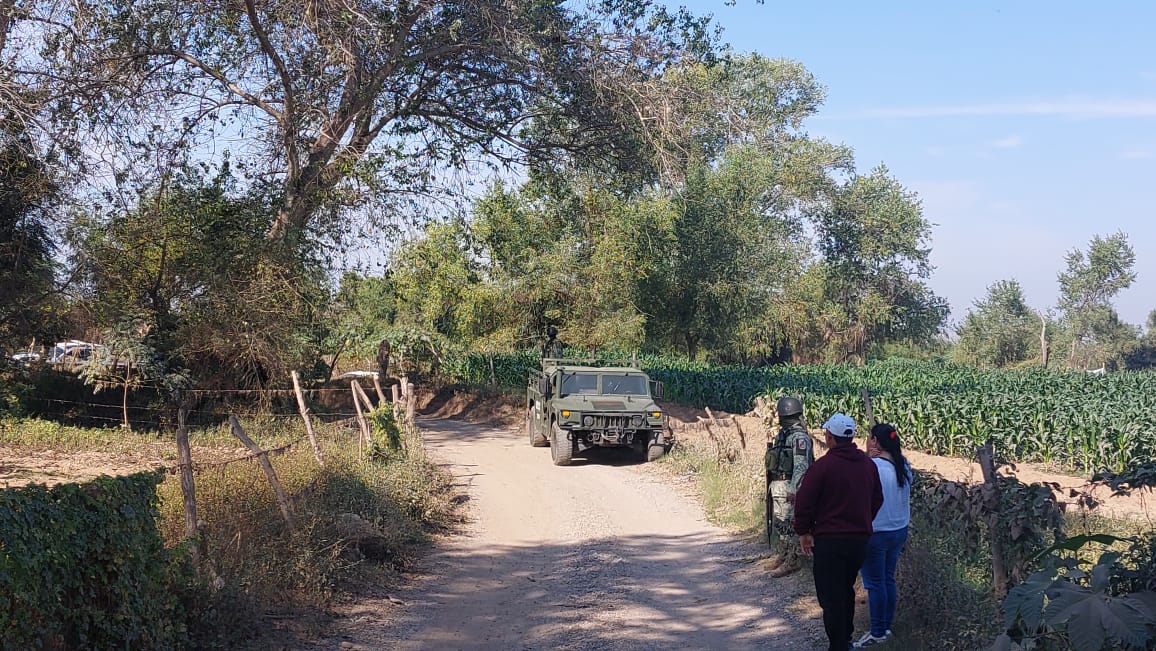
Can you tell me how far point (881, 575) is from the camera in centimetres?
649

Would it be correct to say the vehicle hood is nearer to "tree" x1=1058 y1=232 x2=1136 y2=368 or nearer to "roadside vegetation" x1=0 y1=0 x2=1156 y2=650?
"roadside vegetation" x1=0 y1=0 x2=1156 y2=650

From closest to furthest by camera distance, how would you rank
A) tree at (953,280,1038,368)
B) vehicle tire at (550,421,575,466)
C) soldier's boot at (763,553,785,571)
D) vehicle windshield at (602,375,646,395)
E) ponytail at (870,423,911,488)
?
ponytail at (870,423,911,488), soldier's boot at (763,553,785,571), vehicle tire at (550,421,575,466), vehicle windshield at (602,375,646,395), tree at (953,280,1038,368)

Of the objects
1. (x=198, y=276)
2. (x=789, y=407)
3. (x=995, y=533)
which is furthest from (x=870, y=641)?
(x=198, y=276)

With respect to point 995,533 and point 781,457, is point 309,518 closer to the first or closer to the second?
point 781,457

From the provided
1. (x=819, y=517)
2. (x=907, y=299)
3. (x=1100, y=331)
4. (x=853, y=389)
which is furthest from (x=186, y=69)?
(x=1100, y=331)

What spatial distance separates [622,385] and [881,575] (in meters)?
12.0

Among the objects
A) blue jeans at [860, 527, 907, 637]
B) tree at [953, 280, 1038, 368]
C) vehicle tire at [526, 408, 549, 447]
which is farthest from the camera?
tree at [953, 280, 1038, 368]

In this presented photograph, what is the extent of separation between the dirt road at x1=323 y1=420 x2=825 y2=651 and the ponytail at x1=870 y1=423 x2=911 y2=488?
1503mm

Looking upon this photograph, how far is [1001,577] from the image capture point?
604 centimetres

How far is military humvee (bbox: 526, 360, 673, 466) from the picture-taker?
1716 cm

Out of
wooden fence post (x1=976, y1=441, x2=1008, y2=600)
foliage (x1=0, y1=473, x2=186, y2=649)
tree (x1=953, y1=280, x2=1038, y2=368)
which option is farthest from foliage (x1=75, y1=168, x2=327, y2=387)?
tree (x1=953, y1=280, x2=1038, y2=368)

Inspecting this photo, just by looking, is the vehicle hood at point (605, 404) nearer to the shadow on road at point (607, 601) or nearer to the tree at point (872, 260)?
the shadow on road at point (607, 601)

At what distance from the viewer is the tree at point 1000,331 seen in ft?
243

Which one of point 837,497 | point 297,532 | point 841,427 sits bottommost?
point 297,532
